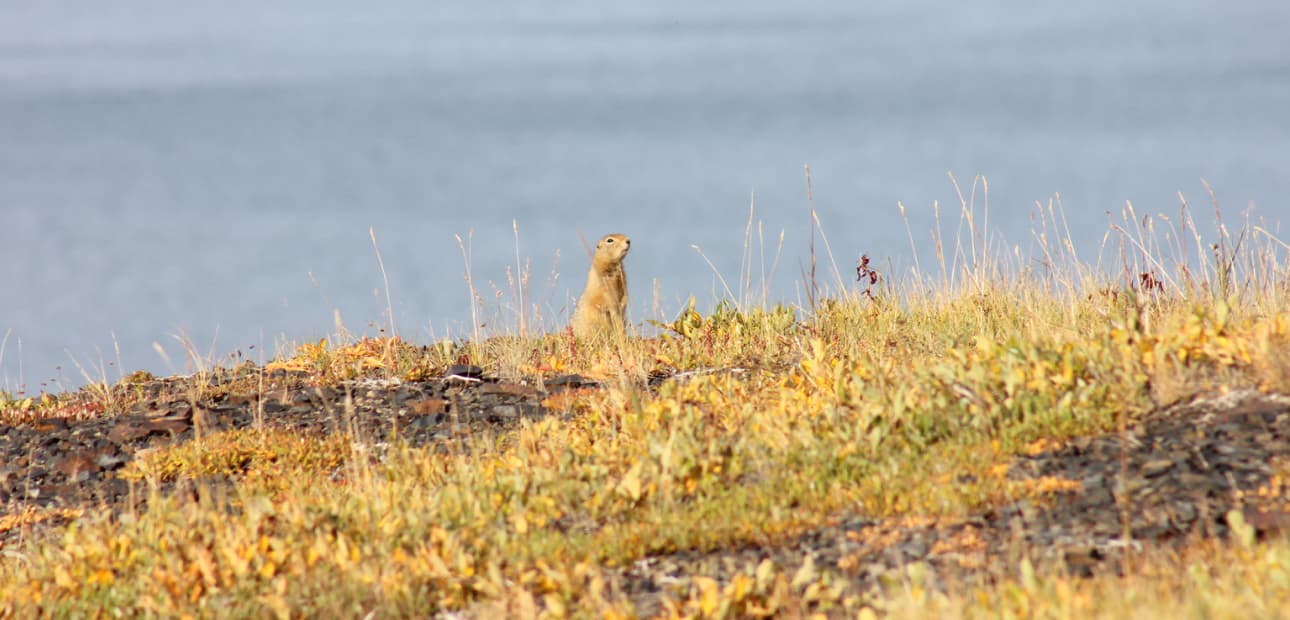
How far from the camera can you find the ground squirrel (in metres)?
13.9

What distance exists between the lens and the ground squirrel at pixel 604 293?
547 inches

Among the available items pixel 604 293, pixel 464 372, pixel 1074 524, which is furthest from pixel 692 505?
pixel 604 293

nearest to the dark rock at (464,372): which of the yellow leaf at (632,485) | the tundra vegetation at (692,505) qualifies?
the tundra vegetation at (692,505)

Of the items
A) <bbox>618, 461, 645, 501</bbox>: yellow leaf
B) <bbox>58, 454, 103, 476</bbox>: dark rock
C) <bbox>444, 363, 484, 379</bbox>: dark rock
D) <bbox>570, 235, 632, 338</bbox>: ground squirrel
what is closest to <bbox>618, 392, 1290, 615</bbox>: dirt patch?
<bbox>618, 461, 645, 501</bbox>: yellow leaf

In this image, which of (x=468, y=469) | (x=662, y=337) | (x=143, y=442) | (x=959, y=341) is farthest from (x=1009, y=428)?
(x=143, y=442)

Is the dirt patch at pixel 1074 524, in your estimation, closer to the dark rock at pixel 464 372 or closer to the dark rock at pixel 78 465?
the dark rock at pixel 464 372

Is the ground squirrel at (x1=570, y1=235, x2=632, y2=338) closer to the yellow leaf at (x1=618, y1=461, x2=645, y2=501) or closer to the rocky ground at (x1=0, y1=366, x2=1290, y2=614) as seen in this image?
the rocky ground at (x1=0, y1=366, x2=1290, y2=614)

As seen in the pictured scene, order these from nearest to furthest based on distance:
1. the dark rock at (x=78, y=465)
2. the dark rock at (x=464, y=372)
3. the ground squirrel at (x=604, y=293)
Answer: the dark rock at (x=78, y=465), the dark rock at (x=464, y=372), the ground squirrel at (x=604, y=293)

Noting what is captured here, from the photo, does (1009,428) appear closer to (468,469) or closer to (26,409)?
(468,469)

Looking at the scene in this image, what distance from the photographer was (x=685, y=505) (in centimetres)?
674

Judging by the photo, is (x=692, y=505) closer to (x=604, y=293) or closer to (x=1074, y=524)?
(x=1074, y=524)

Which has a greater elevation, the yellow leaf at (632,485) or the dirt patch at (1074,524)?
the yellow leaf at (632,485)

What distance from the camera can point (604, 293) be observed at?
14336 millimetres

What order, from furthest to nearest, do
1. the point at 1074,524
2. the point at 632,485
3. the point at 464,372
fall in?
the point at 464,372
the point at 632,485
the point at 1074,524
